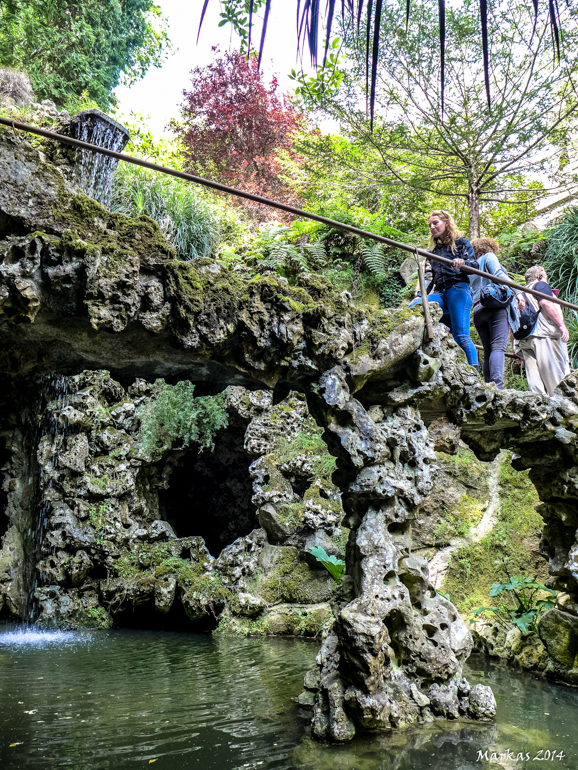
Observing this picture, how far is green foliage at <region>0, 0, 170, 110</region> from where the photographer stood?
1694cm

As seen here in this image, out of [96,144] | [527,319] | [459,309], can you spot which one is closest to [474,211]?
[527,319]

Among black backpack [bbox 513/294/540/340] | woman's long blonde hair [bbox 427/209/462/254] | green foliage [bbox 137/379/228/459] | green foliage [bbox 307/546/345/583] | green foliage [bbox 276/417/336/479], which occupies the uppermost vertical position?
woman's long blonde hair [bbox 427/209/462/254]

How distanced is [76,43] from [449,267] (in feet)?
58.9

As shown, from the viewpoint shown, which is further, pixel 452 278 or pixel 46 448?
pixel 46 448

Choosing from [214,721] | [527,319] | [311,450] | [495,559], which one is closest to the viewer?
[214,721]

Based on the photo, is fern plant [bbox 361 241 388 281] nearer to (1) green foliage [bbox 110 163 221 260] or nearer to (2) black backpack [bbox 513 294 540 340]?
(1) green foliage [bbox 110 163 221 260]

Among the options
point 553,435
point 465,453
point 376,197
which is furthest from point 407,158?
point 553,435

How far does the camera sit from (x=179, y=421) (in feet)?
32.2

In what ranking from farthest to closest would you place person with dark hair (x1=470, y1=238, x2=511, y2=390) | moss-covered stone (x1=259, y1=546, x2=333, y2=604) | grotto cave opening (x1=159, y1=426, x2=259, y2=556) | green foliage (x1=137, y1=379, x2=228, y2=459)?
grotto cave opening (x1=159, y1=426, x2=259, y2=556) < green foliage (x1=137, y1=379, x2=228, y2=459) < moss-covered stone (x1=259, y1=546, x2=333, y2=604) < person with dark hair (x1=470, y1=238, x2=511, y2=390)

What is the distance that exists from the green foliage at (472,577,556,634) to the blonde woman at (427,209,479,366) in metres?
2.99

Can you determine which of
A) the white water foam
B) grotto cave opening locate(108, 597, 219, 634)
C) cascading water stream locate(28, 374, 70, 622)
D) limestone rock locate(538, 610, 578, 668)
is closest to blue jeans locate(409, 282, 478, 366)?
limestone rock locate(538, 610, 578, 668)

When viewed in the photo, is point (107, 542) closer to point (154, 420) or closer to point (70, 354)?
point (154, 420)

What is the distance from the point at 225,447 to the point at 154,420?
63.0 inches

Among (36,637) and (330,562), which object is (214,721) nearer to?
(330,562)
